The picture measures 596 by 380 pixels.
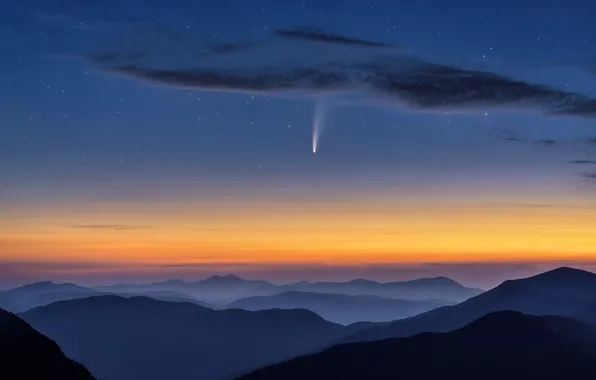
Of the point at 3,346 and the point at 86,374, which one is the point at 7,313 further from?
the point at 86,374

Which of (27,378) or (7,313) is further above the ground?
(7,313)

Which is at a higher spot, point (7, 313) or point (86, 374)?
point (7, 313)

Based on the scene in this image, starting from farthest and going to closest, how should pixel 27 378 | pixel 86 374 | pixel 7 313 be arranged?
1. pixel 7 313
2. pixel 86 374
3. pixel 27 378

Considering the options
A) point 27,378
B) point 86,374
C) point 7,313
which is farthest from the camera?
point 7,313

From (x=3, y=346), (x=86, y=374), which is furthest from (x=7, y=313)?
(x=86, y=374)

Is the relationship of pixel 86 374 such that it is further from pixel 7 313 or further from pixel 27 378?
pixel 7 313

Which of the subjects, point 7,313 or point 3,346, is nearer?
point 3,346

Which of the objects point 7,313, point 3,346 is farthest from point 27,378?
point 7,313
